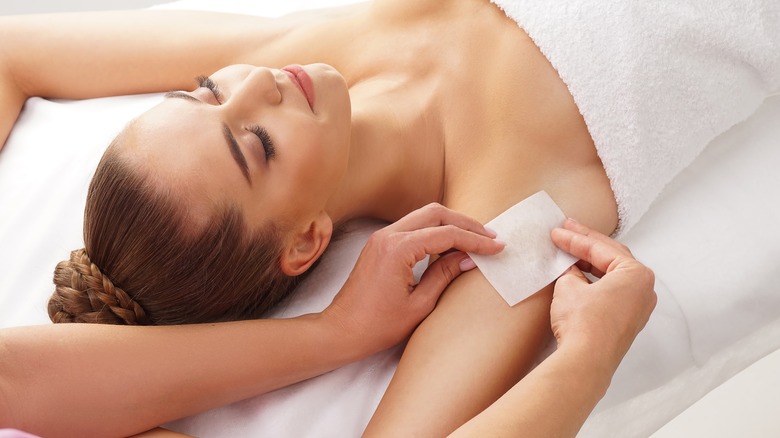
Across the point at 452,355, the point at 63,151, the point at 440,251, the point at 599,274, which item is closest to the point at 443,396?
the point at 452,355

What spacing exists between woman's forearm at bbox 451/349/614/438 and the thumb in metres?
0.23

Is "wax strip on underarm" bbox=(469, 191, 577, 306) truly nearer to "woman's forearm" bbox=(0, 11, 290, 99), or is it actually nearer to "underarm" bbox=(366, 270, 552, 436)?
"underarm" bbox=(366, 270, 552, 436)

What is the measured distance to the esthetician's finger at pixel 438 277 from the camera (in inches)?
55.0

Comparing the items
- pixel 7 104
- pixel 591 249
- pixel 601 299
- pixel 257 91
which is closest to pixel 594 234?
pixel 591 249

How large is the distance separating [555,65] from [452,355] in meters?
0.53

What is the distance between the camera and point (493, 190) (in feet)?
4.83

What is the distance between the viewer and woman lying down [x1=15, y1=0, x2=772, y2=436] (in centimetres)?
121

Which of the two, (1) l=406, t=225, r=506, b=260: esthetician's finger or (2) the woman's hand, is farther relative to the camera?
(1) l=406, t=225, r=506, b=260: esthetician's finger

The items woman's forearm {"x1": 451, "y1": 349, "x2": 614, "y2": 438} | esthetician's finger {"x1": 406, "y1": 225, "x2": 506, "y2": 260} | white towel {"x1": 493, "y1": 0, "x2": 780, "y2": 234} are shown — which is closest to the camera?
woman's forearm {"x1": 451, "y1": 349, "x2": 614, "y2": 438}

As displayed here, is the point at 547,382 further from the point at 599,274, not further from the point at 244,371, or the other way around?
the point at 244,371

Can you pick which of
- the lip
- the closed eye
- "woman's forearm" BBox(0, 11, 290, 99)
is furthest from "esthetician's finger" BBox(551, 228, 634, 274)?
"woman's forearm" BBox(0, 11, 290, 99)

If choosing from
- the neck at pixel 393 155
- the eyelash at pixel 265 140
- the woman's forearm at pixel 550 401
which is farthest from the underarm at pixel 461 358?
the eyelash at pixel 265 140

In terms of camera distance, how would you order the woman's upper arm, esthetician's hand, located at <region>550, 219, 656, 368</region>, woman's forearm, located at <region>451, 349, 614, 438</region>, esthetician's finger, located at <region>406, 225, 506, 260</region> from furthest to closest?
the woman's upper arm, esthetician's finger, located at <region>406, 225, 506, 260</region>, esthetician's hand, located at <region>550, 219, 656, 368</region>, woman's forearm, located at <region>451, 349, 614, 438</region>

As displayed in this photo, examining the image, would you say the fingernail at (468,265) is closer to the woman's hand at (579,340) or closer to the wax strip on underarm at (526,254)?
the wax strip on underarm at (526,254)
